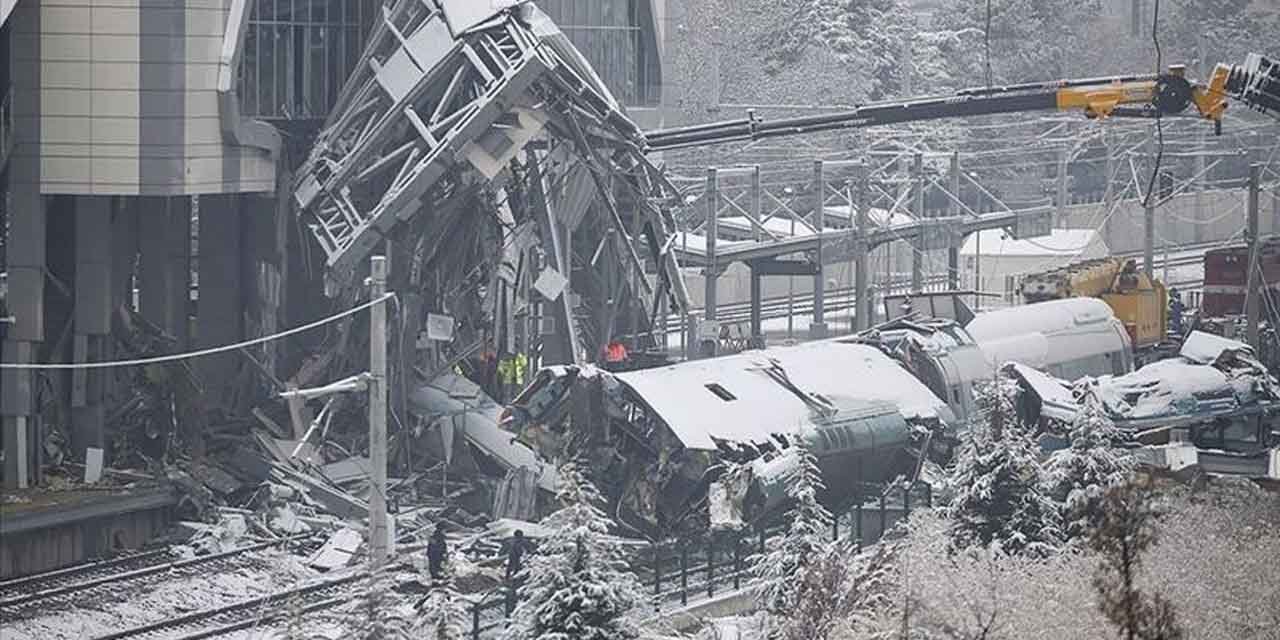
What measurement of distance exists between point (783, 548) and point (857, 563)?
2.26 m

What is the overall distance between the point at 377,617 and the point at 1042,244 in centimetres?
5082

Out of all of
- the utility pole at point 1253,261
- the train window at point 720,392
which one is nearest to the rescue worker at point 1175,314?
the utility pole at point 1253,261

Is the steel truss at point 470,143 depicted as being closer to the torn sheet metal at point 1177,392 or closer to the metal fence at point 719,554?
the metal fence at point 719,554

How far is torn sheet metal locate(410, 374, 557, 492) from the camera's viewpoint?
113 ft

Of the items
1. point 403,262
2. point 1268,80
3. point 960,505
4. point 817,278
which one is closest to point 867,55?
point 817,278

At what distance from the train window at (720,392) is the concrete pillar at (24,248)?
9767mm

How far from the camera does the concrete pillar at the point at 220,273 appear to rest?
3969 cm

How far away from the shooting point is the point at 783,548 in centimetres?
2422

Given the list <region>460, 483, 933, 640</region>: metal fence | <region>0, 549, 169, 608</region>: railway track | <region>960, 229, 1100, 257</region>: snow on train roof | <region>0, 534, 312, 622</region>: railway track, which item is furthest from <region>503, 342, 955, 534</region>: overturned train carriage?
<region>960, 229, 1100, 257</region>: snow on train roof

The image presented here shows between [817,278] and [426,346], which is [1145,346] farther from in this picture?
[426,346]

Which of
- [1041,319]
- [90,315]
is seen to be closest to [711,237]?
[1041,319]

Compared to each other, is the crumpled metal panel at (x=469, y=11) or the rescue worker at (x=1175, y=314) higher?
the crumpled metal panel at (x=469, y=11)

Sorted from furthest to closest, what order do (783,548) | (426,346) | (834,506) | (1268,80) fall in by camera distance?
(1268,80) < (426,346) < (834,506) < (783,548)

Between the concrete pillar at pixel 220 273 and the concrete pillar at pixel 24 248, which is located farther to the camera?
the concrete pillar at pixel 220 273
